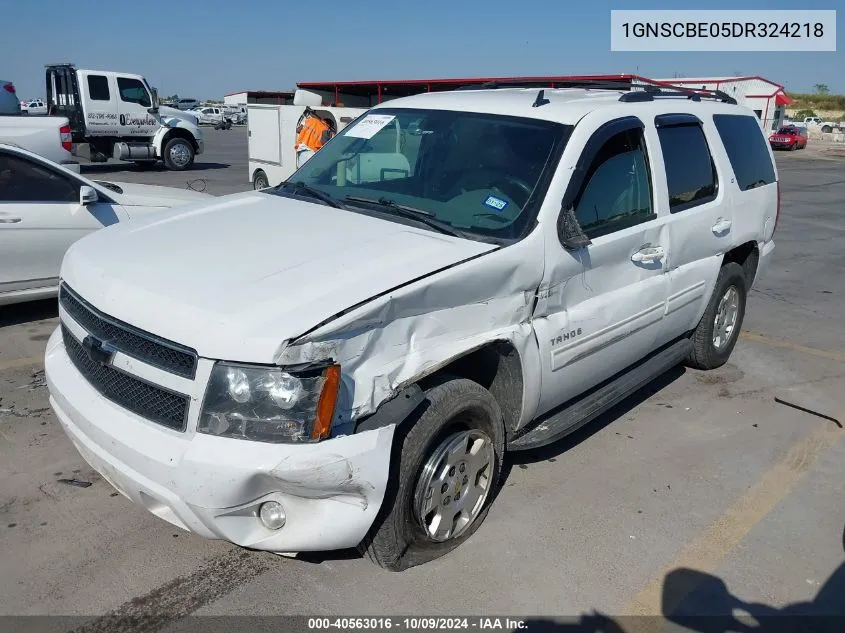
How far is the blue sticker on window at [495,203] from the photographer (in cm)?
348

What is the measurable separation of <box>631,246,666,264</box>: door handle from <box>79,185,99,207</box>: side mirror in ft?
14.8

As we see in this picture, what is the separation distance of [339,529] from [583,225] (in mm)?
1896

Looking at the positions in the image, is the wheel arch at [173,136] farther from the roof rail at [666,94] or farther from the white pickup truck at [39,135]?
the roof rail at [666,94]

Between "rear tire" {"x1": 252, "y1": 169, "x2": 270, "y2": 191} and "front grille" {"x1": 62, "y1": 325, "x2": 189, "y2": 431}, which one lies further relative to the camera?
"rear tire" {"x1": 252, "y1": 169, "x2": 270, "y2": 191}

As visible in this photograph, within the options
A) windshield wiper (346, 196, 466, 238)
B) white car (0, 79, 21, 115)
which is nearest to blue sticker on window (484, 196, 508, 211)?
windshield wiper (346, 196, 466, 238)

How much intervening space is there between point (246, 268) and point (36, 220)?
13.3 ft

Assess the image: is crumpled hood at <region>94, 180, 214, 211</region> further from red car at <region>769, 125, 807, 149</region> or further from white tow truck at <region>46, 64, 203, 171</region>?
red car at <region>769, 125, 807, 149</region>

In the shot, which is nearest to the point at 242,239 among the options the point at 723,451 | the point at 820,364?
the point at 723,451

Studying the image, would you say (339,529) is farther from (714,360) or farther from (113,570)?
(714,360)

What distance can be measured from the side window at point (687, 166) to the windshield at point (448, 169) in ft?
3.27

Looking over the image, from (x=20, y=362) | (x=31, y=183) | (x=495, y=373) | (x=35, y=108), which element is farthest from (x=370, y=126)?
(x=35, y=108)

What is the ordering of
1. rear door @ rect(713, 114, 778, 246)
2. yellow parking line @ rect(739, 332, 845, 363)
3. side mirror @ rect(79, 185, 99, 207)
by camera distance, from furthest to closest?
yellow parking line @ rect(739, 332, 845, 363) < side mirror @ rect(79, 185, 99, 207) < rear door @ rect(713, 114, 778, 246)

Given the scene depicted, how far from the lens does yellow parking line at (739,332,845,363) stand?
6230 millimetres

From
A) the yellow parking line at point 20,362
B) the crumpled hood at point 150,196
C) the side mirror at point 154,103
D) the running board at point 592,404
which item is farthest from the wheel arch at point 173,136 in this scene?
the running board at point 592,404
